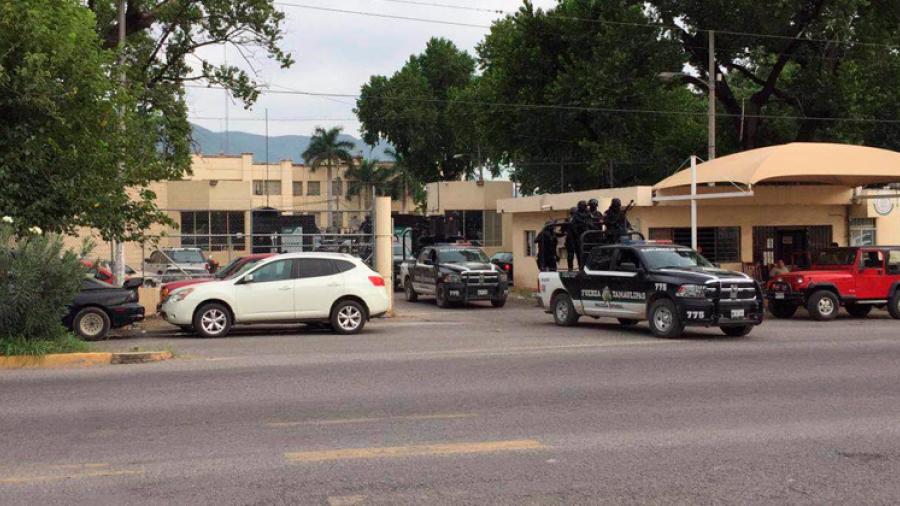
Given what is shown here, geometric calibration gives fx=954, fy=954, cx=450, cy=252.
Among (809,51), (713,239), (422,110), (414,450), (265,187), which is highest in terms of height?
(422,110)

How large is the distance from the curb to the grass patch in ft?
0.44

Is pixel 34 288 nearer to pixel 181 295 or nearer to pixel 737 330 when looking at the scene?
pixel 181 295

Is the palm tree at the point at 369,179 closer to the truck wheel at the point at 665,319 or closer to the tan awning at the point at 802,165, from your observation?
the tan awning at the point at 802,165

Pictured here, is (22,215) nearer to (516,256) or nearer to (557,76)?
(516,256)

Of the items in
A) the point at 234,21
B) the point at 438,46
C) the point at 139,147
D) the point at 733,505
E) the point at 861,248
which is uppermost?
the point at 438,46

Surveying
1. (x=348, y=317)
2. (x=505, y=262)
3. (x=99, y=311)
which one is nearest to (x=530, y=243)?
(x=505, y=262)

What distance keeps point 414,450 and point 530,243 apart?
2826 centimetres

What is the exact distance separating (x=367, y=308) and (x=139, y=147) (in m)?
6.74

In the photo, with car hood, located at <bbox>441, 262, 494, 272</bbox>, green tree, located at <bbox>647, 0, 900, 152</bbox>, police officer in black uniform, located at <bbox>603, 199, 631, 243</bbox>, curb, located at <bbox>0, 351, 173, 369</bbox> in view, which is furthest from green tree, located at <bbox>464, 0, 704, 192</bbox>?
curb, located at <bbox>0, 351, 173, 369</bbox>

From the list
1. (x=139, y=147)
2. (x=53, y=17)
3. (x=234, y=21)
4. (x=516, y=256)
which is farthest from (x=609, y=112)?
(x=53, y=17)

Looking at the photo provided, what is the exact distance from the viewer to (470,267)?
27.2 meters

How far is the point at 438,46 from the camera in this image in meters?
73.2

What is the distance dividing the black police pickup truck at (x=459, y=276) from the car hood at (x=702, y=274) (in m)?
9.65

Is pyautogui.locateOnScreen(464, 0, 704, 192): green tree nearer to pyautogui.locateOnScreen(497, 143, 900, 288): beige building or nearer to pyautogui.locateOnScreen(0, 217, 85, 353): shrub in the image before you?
pyautogui.locateOnScreen(497, 143, 900, 288): beige building
